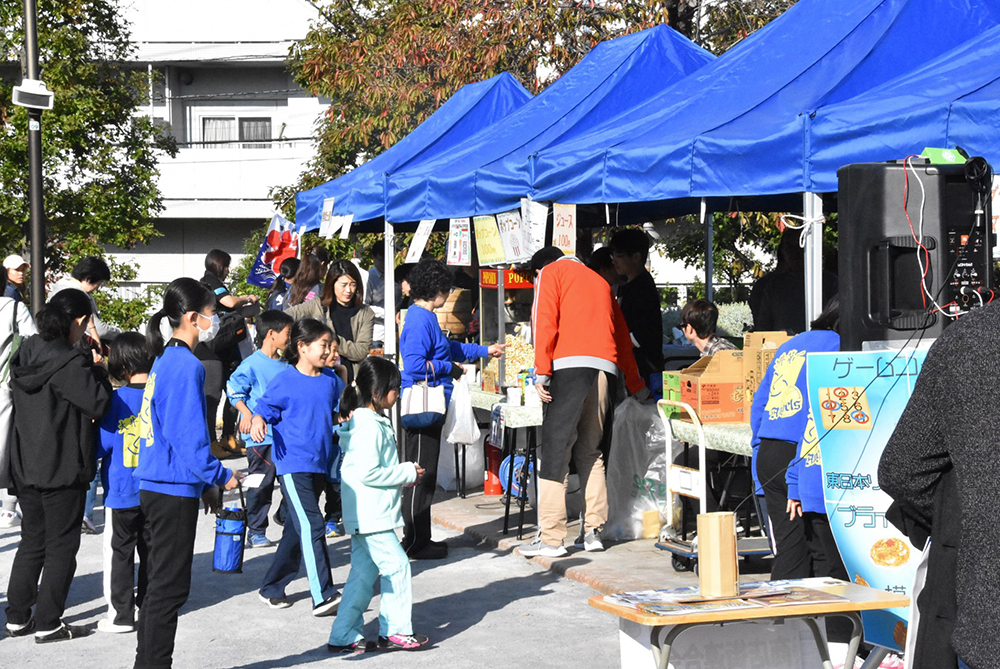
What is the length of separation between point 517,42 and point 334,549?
26.3 ft

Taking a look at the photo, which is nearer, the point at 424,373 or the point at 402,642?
the point at 402,642

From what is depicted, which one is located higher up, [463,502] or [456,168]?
[456,168]

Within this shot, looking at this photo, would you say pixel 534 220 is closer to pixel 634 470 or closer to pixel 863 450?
pixel 634 470

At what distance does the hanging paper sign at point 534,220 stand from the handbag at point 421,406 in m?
1.23

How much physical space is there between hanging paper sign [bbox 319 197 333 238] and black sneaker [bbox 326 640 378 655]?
19.2 feet

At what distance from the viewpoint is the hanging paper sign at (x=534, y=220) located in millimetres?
8578

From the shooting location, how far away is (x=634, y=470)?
28.1ft

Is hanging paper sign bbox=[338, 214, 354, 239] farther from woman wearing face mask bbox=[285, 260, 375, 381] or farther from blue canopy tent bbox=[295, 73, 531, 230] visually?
woman wearing face mask bbox=[285, 260, 375, 381]

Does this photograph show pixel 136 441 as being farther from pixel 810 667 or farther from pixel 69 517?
pixel 810 667

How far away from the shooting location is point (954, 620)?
2969 mm

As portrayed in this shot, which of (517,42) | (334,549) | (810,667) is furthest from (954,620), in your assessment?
(517,42)

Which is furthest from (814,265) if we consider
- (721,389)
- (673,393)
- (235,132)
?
(235,132)

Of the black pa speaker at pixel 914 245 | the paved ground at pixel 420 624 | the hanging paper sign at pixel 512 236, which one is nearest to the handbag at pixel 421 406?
the paved ground at pixel 420 624

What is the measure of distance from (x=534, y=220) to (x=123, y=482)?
11.1 ft
